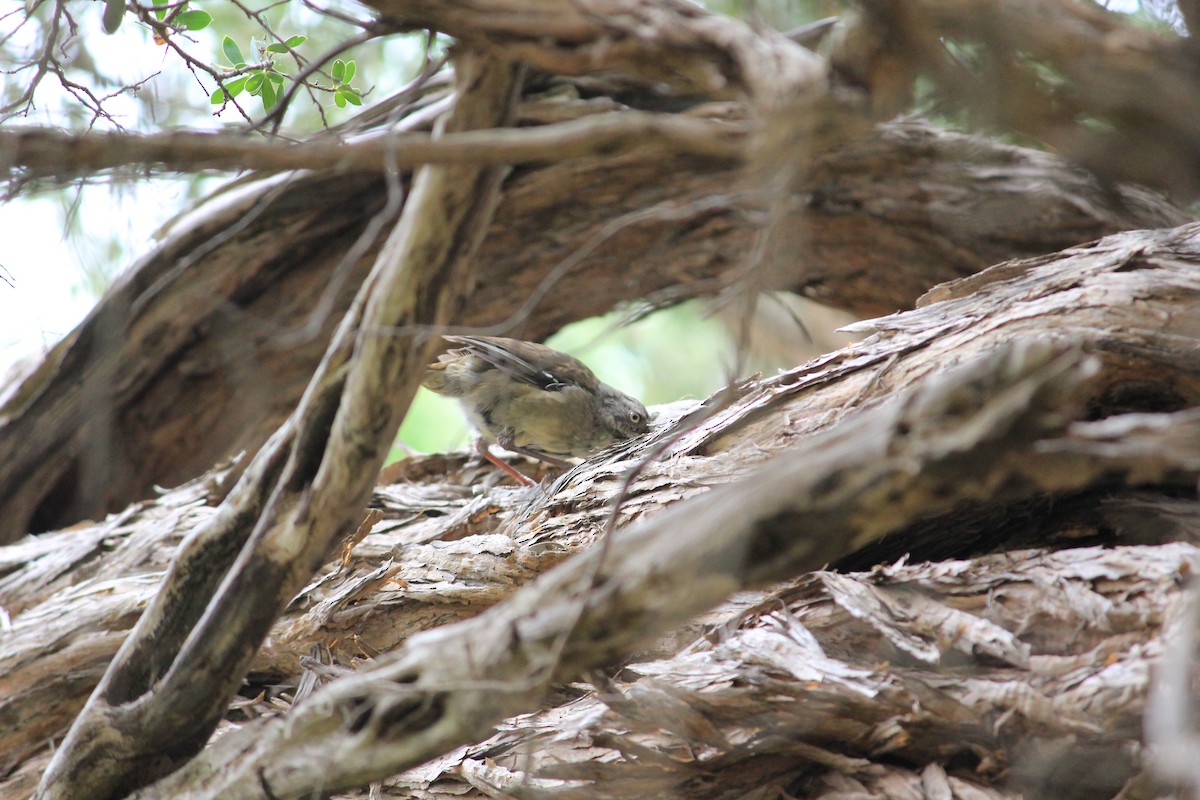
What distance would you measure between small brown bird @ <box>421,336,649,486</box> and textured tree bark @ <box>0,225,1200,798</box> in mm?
1061

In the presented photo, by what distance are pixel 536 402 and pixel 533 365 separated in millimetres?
232

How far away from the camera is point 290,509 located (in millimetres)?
2482

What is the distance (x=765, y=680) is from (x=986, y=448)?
3.96 feet

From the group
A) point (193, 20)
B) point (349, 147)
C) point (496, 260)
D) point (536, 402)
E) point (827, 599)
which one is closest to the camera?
point (349, 147)

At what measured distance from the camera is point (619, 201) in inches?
217

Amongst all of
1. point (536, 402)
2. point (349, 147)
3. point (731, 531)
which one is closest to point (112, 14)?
point (349, 147)

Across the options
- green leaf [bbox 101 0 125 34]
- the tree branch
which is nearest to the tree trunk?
the tree branch

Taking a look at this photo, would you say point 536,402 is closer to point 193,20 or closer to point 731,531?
point 193,20

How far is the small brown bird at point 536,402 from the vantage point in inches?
203

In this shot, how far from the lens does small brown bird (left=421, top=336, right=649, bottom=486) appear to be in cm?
516

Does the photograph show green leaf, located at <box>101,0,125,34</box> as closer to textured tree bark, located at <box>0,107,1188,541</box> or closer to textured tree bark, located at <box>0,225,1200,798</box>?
textured tree bark, located at <box>0,225,1200,798</box>

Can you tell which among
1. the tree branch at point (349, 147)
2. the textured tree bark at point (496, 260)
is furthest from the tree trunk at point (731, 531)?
the textured tree bark at point (496, 260)

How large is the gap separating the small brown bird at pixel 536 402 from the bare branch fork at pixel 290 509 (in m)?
2.47

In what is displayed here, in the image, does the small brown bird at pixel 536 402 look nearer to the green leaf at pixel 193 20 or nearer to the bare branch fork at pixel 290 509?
the green leaf at pixel 193 20
